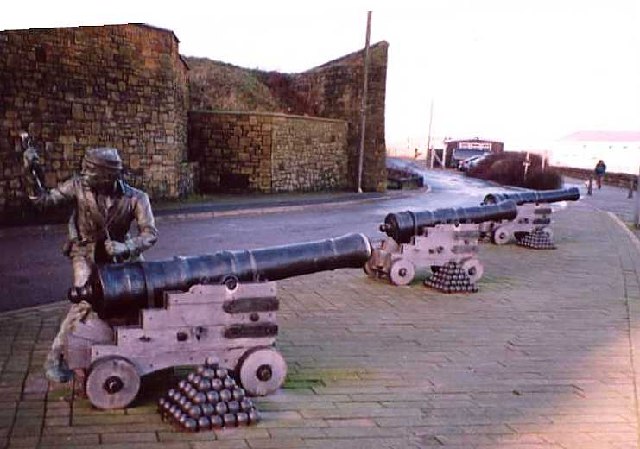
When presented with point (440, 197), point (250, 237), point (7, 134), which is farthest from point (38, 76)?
point (440, 197)

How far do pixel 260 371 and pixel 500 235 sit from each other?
9.01 m

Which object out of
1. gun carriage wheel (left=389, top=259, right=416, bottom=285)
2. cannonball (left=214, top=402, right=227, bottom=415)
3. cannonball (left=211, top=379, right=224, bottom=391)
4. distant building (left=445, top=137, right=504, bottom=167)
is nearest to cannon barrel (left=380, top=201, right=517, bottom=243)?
gun carriage wheel (left=389, top=259, right=416, bottom=285)

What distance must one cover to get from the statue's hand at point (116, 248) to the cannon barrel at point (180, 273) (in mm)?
130

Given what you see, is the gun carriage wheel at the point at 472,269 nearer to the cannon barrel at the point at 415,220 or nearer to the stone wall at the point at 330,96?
the cannon barrel at the point at 415,220

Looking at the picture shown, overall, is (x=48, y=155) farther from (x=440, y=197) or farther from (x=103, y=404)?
(x=440, y=197)

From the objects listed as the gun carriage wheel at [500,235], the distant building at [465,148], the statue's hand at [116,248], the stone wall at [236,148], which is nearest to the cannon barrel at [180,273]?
the statue's hand at [116,248]

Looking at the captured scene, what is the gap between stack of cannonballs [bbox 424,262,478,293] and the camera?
8.23 m

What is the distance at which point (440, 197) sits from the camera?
2452 cm

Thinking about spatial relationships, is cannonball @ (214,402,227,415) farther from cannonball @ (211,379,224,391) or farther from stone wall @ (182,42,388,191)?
stone wall @ (182,42,388,191)

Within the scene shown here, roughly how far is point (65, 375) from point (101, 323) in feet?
1.65

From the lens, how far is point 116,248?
4.42 m

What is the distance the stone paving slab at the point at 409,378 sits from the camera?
3.94 meters

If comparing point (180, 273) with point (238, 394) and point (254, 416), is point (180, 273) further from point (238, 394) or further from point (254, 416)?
point (254, 416)

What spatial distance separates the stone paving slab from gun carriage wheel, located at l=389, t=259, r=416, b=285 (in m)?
0.13
